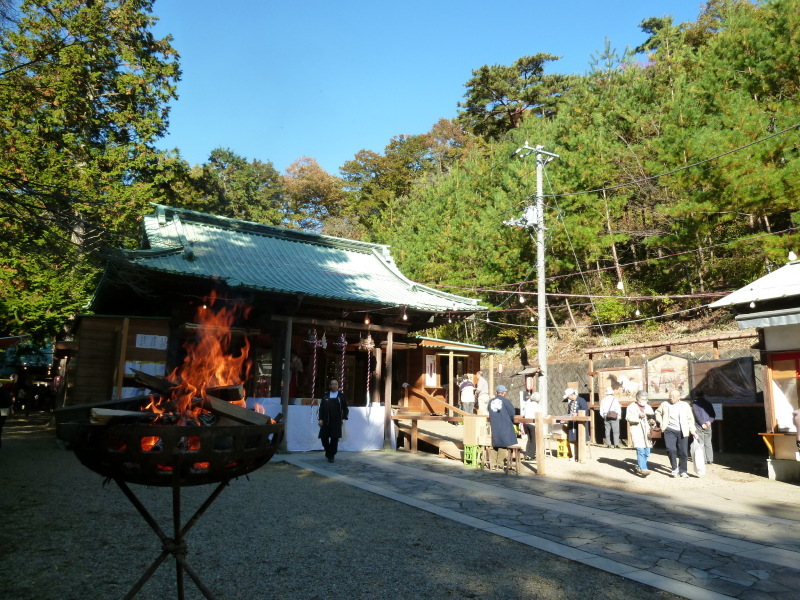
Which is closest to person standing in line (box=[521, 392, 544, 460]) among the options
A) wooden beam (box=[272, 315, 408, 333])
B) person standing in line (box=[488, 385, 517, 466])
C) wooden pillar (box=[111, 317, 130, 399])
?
person standing in line (box=[488, 385, 517, 466])

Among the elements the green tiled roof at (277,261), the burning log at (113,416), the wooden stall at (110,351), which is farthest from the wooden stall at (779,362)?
the wooden stall at (110,351)

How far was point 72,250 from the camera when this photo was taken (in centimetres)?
714

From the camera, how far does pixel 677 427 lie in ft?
33.0

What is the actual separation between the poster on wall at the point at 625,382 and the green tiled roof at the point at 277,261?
16.0 feet

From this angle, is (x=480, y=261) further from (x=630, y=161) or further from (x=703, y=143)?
(x=703, y=143)

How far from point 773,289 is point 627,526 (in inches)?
258

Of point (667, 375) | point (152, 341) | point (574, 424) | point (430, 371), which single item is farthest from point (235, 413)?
point (430, 371)

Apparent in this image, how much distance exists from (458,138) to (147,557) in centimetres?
4193

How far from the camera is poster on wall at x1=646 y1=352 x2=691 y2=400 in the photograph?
14.8m

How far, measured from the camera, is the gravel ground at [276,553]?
160 inches

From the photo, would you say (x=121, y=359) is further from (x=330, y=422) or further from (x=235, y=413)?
(x=235, y=413)

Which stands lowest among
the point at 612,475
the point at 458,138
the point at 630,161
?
the point at 612,475

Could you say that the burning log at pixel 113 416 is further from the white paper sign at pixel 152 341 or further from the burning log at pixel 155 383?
the white paper sign at pixel 152 341

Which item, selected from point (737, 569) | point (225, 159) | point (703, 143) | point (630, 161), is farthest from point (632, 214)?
point (225, 159)
